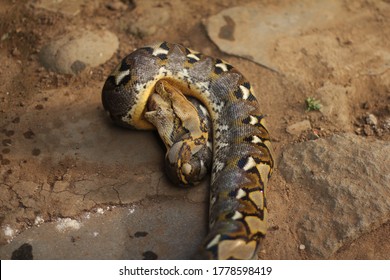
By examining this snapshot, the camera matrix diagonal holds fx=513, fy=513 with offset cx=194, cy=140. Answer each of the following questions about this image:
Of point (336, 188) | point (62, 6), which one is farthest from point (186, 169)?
point (62, 6)

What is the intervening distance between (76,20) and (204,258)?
512cm

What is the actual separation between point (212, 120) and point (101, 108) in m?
1.58

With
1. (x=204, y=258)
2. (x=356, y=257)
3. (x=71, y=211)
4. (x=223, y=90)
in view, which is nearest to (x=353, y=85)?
(x=223, y=90)

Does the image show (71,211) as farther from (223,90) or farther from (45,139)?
(223,90)

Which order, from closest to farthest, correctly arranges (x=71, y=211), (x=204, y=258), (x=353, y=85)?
(x=204, y=258)
(x=71, y=211)
(x=353, y=85)

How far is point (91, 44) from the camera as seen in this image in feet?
25.7

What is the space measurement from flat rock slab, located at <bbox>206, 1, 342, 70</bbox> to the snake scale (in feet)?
3.90

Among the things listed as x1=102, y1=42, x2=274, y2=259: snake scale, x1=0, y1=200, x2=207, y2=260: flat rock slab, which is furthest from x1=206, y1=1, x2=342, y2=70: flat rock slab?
x1=0, y1=200, x2=207, y2=260: flat rock slab

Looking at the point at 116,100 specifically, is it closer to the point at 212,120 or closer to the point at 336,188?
the point at 212,120

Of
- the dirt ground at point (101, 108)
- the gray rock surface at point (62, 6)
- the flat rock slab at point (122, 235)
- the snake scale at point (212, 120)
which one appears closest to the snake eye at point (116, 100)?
the snake scale at point (212, 120)

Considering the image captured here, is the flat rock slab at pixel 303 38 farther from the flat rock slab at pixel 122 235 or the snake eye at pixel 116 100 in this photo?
the flat rock slab at pixel 122 235

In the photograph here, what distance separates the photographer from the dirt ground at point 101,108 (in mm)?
5777

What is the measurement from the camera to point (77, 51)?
7691mm

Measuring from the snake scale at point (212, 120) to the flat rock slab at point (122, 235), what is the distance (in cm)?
32
